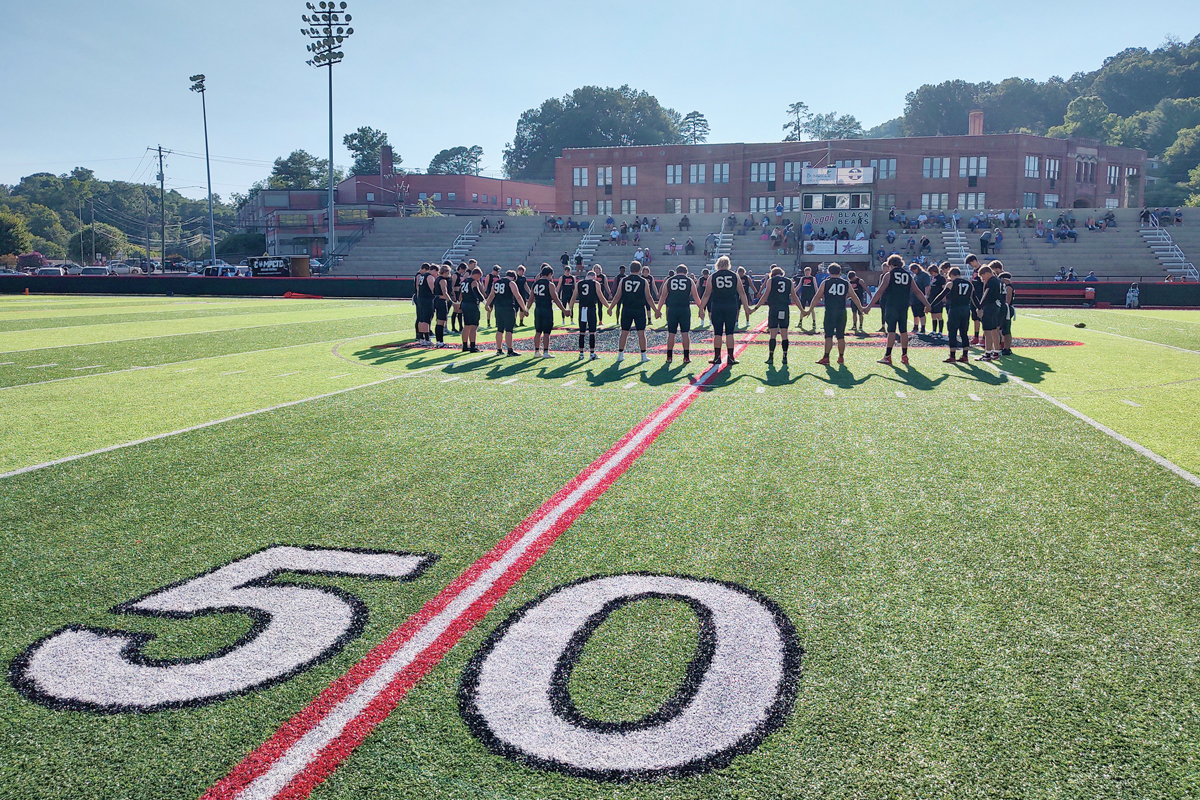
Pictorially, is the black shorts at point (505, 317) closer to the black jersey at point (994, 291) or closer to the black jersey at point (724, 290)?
the black jersey at point (724, 290)

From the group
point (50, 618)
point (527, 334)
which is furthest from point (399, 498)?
point (527, 334)

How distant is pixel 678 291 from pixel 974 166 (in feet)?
217

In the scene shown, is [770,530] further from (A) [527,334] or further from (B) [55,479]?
(A) [527,334]

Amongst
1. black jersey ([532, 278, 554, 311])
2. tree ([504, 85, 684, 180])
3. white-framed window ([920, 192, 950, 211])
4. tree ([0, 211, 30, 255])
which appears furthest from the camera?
tree ([504, 85, 684, 180])

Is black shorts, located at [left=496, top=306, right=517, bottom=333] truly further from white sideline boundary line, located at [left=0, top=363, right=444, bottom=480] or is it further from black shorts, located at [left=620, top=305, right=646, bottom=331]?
white sideline boundary line, located at [left=0, top=363, right=444, bottom=480]

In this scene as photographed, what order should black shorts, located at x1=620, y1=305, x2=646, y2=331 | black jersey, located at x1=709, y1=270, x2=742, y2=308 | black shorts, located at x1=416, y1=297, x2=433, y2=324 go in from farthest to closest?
black shorts, located at x1=416, y1=297, x2=433, y2=324 → black shorts, located at x1=620, y1=305, x2=646, y2=331 → black jersey, located at x1=709, y1=270, x2=742, y2=308

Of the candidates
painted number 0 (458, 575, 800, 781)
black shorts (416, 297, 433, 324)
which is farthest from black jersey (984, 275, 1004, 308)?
painted number 0 (458, 575, 800, 781)

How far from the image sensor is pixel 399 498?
6.15 meters

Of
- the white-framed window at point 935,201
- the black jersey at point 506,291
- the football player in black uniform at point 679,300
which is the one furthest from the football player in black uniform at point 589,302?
the white-framed window at point 935,201

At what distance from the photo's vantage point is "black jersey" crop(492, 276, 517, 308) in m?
15.2

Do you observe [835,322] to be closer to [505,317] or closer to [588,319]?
[588,319]

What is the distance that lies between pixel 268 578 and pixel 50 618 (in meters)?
1.01

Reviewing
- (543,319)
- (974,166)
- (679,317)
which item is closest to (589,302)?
(543,319)

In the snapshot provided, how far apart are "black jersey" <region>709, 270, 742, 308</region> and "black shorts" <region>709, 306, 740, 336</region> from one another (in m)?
0.07
